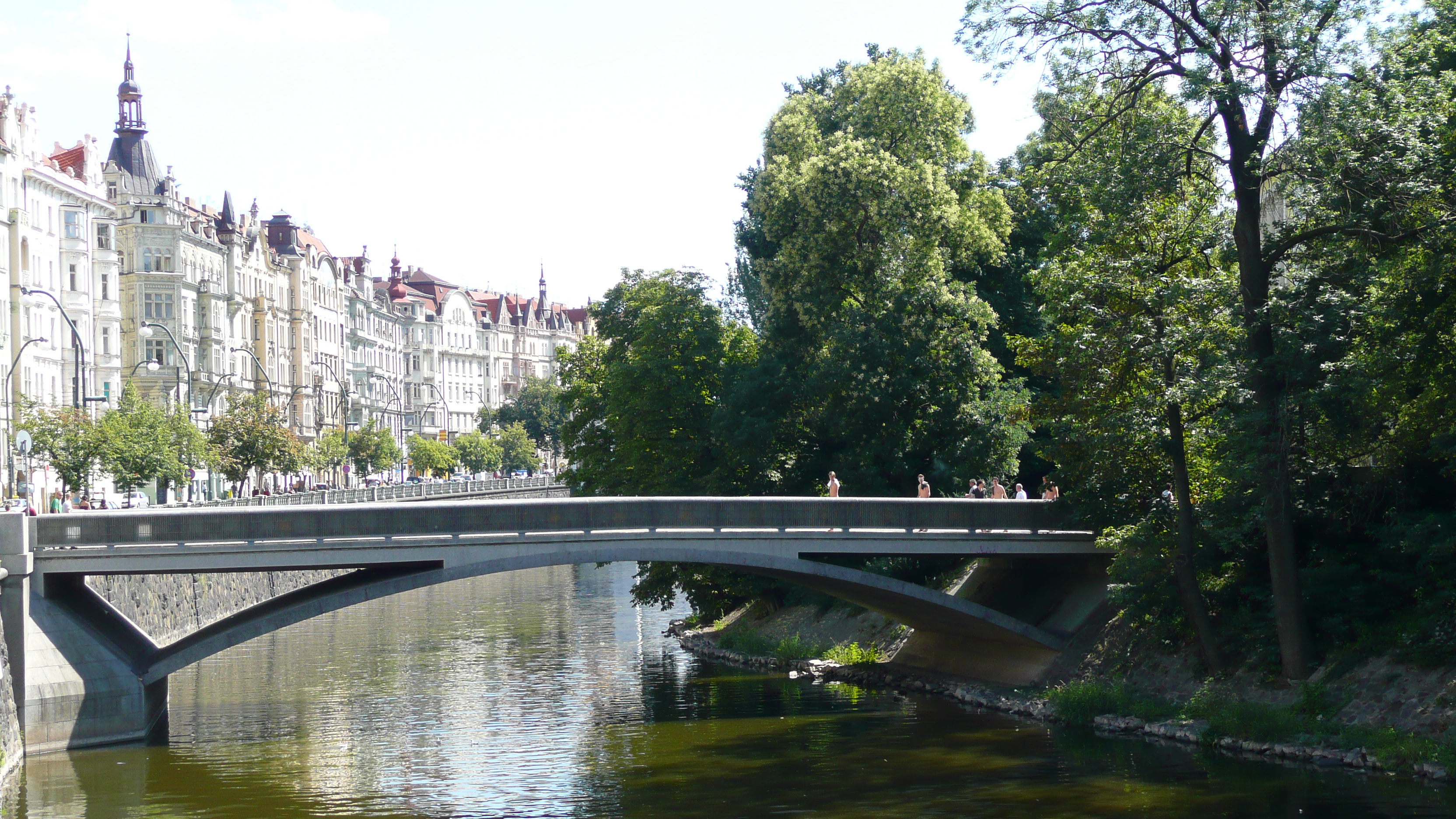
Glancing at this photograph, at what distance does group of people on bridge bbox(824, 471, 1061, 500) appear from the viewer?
124 ft

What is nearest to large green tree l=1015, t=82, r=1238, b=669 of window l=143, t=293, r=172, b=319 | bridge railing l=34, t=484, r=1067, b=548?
bridge railing l=34, t=484, r=1067, b=548

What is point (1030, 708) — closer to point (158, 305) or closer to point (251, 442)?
point (251, 442)

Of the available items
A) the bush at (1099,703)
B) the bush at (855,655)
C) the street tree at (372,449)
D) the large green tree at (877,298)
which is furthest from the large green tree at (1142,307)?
the street tree at (372,449)

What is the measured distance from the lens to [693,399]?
50906 millimetres

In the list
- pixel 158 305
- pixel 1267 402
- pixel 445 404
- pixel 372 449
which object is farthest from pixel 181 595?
pixel 445 404

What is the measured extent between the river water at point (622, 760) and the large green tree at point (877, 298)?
258 inches

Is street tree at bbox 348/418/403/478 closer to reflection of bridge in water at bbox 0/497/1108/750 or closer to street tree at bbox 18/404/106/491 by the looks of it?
street tree at bbox 18/404/106/491

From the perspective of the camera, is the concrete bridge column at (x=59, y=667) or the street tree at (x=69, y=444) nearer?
the concrete bridge column at (x=59, y=667)

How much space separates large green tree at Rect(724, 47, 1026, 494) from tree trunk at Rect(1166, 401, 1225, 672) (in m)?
8.26

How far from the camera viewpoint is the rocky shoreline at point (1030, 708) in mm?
28453

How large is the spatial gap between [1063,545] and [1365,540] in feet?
20.8

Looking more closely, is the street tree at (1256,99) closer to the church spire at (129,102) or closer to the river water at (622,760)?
the river water at (622,760)

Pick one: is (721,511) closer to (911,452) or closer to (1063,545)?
(1063,545)

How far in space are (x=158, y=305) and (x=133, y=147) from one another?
385 inches
